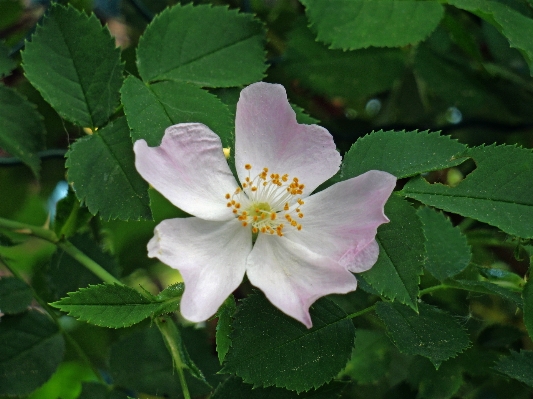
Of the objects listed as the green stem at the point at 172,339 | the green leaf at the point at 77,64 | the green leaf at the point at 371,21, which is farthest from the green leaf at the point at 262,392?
the green leaf at the point at 371,21

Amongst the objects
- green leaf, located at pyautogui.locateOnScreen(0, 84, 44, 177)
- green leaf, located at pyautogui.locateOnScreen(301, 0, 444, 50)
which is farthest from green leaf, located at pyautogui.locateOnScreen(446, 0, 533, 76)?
green leaf, located at pyautogui.locateOnScreen(0, 84, 44, 177)

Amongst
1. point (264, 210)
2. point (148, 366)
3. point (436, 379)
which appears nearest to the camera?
point (264, 210)

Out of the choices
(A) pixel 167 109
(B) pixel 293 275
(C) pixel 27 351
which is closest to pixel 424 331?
(B) pixel 293 275

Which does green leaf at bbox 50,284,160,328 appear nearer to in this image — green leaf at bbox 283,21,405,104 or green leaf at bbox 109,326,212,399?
green leaf at bbox 109,326,212,399

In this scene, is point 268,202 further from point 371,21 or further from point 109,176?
point 371,21

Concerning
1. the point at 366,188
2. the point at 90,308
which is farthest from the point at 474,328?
the point at 90,308

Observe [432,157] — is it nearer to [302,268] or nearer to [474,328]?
[302,268]
